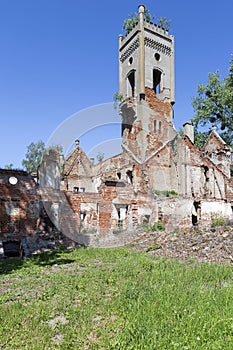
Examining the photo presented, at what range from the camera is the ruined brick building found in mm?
16375

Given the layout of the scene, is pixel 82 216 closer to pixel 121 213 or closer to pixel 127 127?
pixel 121 213

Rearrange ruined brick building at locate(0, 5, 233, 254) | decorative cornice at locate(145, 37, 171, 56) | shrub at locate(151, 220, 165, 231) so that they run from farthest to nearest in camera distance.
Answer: decorative cornice at locate(145, 37, 171, 56) → ruined brick building at locate(0, 5, 233, 254) → shrub at locate(151, 220, 165, 231)

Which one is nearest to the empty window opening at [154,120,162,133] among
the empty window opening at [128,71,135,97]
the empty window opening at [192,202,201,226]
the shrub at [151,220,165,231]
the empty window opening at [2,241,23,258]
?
the empty window opening at [128,71,135,97]

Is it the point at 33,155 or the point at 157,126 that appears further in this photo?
the point at 33,155

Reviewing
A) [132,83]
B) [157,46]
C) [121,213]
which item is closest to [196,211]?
[121,213]

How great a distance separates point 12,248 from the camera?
14227 millimetres

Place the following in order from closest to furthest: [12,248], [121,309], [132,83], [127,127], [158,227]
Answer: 1. [121,309]
2. [12,248]
3. [158,227]
4. [127,127]
5. [132,83]

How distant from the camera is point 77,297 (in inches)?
233

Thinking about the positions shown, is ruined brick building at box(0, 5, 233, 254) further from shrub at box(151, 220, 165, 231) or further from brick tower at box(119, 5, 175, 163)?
shrub at box(151, 220, 165, 231)

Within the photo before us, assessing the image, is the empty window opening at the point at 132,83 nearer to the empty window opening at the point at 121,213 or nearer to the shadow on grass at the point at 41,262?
the empty window opening at the point at 121,213

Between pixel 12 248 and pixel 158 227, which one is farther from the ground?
pixel 158 227

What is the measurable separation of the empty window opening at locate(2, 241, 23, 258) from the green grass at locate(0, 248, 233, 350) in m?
5.89

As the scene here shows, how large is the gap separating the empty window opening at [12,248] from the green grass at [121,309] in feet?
19.3

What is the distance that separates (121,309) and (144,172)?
2039 centimetres
